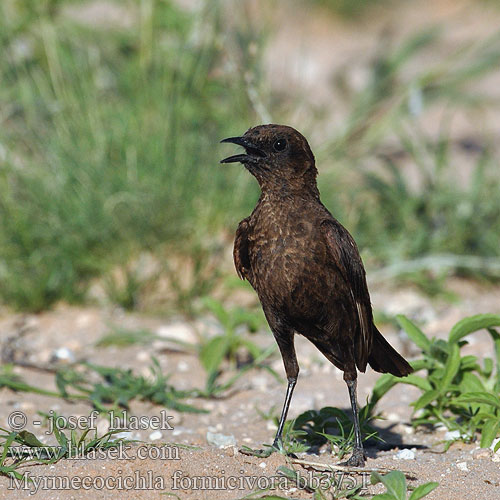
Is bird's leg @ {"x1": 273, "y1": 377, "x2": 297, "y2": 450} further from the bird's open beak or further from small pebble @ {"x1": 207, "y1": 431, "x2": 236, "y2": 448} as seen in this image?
the bird's open beak

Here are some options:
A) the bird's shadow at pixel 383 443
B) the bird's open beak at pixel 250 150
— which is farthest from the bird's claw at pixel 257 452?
the bird's open beak at pixel 250 150

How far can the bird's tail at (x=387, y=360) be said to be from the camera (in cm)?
357

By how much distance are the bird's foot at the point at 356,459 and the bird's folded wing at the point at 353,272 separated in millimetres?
376

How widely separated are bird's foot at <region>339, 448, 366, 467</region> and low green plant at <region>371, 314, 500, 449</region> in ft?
1.44

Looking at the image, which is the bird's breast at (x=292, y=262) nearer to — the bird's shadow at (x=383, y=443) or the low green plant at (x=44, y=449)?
the bird's shadow at (x=383, y=443)

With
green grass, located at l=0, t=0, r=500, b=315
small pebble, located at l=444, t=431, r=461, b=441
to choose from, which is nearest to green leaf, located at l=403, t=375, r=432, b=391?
small pebble, located at l=444, t=431, r=461, b=441

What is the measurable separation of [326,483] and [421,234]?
3.40 m

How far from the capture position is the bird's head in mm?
3457

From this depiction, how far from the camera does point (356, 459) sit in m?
3.25

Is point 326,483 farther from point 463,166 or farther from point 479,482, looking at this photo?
point 463,166

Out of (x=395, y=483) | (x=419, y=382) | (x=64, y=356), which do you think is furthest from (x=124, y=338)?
(x=395, y=483)

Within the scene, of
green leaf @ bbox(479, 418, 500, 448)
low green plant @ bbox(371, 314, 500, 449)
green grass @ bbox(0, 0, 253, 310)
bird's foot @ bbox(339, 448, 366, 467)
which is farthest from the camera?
green grass @ bbox(0, 0, 253, 310)

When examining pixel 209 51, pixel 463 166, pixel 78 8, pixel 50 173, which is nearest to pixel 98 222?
pixel 50 173

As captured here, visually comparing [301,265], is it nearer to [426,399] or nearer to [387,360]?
[387,360]
